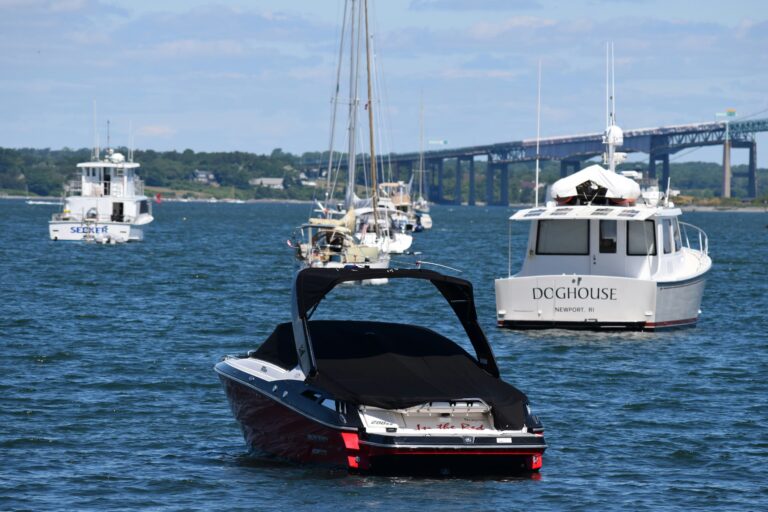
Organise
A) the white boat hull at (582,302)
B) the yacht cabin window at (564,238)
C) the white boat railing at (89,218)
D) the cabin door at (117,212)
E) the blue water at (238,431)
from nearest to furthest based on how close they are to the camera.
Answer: the blue water at (238,431)
the white boat hull at (582,302)
the yacht cabin window at (564,238)
the white boat railing at (89,218)
the cabin door at (117,212)

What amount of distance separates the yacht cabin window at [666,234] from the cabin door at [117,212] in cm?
5268

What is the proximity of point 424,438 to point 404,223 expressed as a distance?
91.4m

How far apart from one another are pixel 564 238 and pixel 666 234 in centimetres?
257

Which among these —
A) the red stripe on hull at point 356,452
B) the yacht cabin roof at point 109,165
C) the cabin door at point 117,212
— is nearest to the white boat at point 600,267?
the red stripe on hull at point 356,452

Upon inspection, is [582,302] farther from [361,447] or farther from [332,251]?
[332,251]

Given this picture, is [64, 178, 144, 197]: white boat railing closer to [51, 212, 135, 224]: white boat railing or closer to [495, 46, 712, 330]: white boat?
[51, 212, 135, 224]: white boat railing

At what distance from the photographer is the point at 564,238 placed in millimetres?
31844

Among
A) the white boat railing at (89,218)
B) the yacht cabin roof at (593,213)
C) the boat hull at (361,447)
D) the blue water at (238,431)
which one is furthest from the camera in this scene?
the white boat railing at (89,218)

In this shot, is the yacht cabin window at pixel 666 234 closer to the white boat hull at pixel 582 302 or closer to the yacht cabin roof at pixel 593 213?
the yacht cabin roof at pixel 593 213

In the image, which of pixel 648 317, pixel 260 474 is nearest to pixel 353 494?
pixel 260 474

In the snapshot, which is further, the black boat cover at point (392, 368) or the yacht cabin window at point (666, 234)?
the yacht cabin window at point (666, 234)

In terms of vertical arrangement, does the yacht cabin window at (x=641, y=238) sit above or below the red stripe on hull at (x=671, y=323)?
above

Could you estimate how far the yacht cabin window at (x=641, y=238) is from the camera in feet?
104

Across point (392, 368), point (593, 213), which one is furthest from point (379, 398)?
point (593, 213)
